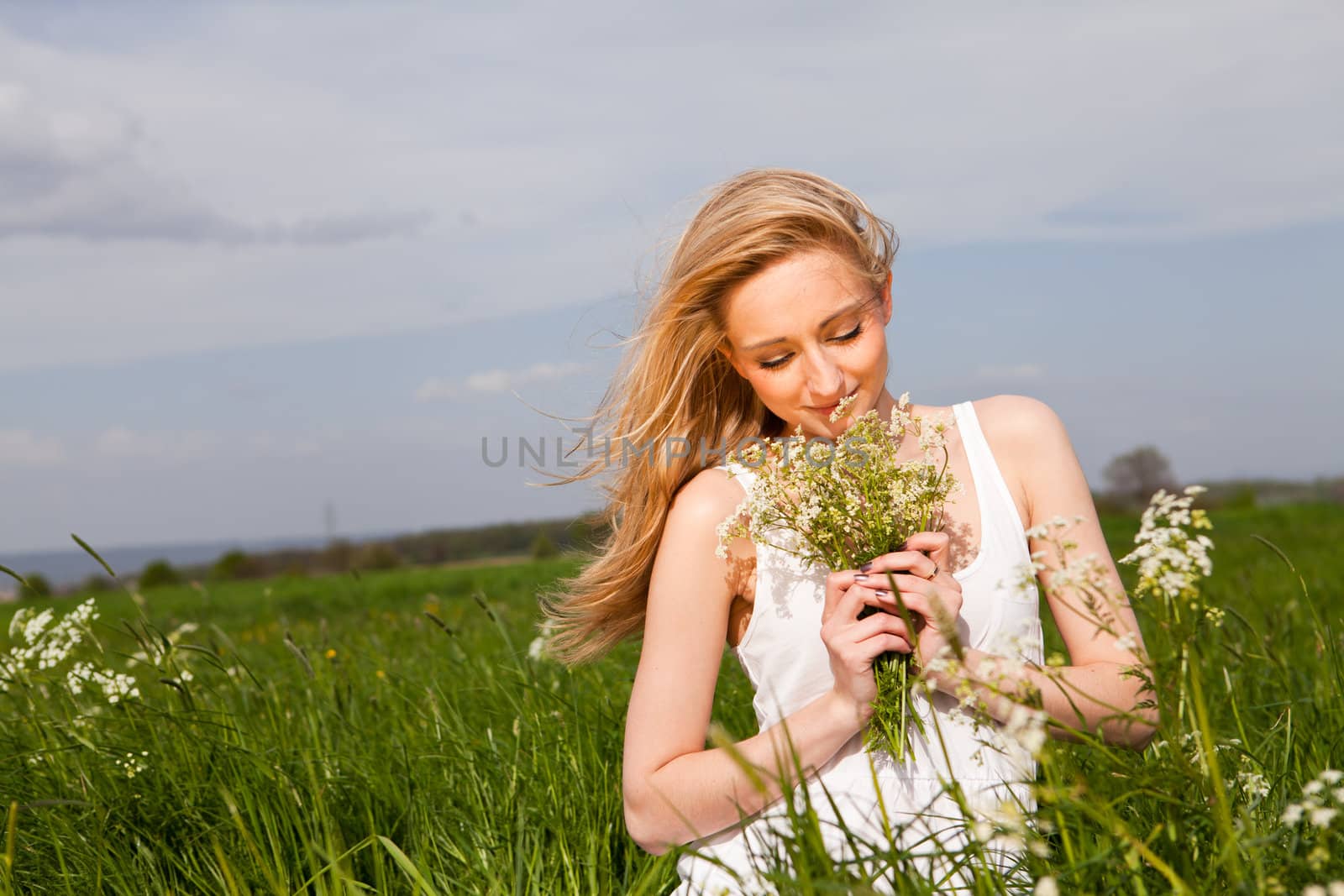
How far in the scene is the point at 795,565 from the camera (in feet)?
9.20

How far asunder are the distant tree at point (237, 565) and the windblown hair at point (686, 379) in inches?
1746

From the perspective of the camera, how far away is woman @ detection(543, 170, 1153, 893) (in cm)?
247

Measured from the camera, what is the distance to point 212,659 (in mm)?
3541

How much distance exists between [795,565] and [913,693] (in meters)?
0.58

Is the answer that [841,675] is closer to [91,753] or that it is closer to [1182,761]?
[1182,761]

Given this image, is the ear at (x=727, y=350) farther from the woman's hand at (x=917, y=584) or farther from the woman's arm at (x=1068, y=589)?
the woman's hand at (x=917, y=584)

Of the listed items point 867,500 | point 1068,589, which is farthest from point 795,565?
point 1068,589

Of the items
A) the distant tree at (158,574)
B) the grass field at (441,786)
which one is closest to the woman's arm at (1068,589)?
the grass field at (441,786)

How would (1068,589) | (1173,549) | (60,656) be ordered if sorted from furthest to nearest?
(60,656)
(1068,589)
(1173,549)

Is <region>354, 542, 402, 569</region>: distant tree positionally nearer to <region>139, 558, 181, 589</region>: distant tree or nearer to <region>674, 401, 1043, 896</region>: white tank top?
<region>139, 558, 181, 589</region>: distant tree

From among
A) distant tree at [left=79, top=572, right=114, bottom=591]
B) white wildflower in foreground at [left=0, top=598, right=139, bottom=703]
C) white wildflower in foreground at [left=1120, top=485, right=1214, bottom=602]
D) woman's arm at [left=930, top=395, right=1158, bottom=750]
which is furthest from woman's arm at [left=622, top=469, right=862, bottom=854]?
distant tree at [left=79, top=572, right=114, bottom=591]

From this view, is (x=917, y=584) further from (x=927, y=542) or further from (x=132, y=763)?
(x=132, y=763)

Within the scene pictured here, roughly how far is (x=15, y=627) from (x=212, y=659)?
952 mm

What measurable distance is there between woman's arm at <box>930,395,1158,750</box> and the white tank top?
7 centimetres
